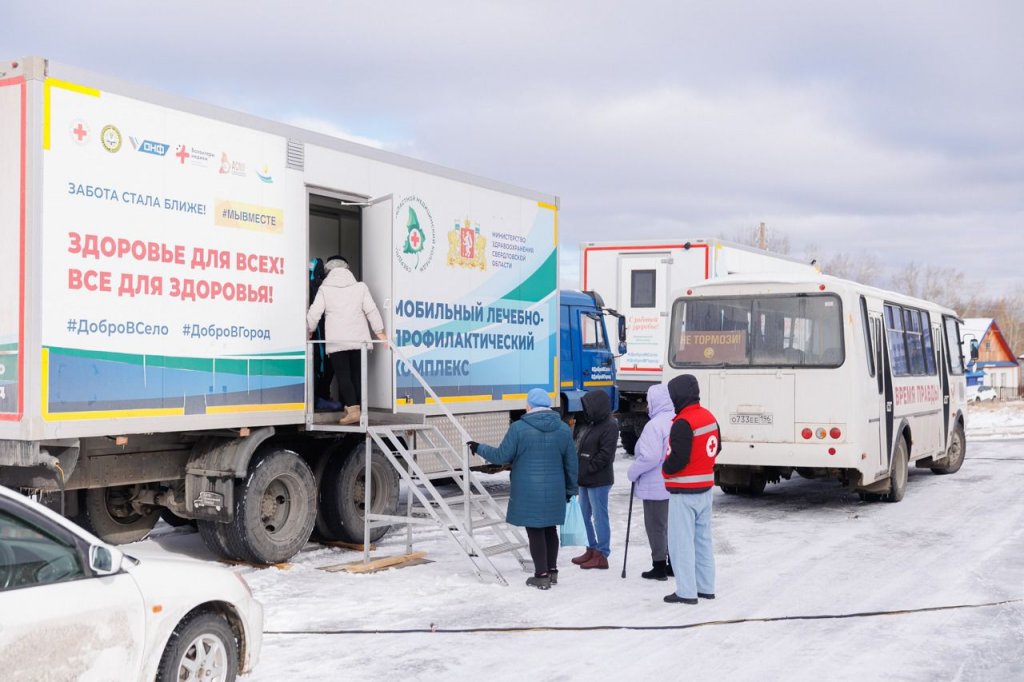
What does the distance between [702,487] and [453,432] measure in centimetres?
392

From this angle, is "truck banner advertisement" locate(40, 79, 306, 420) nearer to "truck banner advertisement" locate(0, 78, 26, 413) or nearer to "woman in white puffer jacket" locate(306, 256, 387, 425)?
"truck banner advertisement" locate(0, 78, 26, 413)

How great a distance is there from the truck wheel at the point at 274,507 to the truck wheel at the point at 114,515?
3.58 ft

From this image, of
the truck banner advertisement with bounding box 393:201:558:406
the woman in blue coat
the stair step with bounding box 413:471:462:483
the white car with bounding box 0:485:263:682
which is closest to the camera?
the white car with bounding box 0:485:263:682

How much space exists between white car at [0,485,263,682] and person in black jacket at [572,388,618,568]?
4.44 meters

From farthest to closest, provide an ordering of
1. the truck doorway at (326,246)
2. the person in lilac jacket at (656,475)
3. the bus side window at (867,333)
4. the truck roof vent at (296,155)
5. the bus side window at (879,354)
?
the bus side window at (879,354) < the bus side window at (867,333) < the truck doorway at (326,246) < the truck roof vent at (296,155) < the person in lilac jacket at (656,475)

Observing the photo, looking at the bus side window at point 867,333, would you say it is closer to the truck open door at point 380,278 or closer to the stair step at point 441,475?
the stair step at point 441,475

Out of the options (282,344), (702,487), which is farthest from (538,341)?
(702,487)

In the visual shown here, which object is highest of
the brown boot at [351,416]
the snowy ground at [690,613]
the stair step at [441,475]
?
the brown boot at [351,416]

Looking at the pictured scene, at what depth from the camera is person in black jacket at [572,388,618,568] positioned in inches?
364

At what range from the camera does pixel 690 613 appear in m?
7.77

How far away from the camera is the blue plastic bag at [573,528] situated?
977cm

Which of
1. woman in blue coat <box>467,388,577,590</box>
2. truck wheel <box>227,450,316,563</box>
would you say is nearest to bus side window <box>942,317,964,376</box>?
woman in blue coat <box>467,388,577,590</box>

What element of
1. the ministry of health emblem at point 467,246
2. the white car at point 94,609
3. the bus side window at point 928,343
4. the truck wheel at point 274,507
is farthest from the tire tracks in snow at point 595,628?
the bus side window at point 928,343

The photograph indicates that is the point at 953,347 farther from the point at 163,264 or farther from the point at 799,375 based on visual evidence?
the point at 163,264
